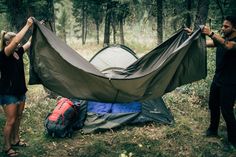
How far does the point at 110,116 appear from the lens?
7.45 meters

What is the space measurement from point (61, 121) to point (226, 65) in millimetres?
3440

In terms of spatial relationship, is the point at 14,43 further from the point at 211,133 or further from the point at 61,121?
the point at 211,133

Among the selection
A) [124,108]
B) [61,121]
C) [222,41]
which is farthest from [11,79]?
[222,41]

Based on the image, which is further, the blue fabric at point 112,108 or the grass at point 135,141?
the blue fabric at point 112,108

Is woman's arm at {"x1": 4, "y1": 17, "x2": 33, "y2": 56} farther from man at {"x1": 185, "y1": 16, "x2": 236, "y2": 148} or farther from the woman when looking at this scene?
man at {"x1": 185, "y1": 16, "x2": 236, "y2": 148}

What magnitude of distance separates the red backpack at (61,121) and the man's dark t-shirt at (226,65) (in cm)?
317

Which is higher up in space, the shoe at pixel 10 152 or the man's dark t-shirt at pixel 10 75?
the man's dark t-shirt at pixel 10 75

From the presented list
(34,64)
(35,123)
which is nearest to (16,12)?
(35,123)

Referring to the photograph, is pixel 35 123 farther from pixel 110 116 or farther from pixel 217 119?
pixel 217 119

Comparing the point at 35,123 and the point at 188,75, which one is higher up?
the point at 188,75

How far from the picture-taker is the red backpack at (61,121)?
6.73m

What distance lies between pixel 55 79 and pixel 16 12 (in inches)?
170

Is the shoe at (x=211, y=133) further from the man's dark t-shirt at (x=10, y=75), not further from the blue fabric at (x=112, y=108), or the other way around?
the man's dark t-shirt at (x=10, y=75)

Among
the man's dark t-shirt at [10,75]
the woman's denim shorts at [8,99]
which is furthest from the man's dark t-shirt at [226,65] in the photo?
the woman's denim shorts at [8,99]
